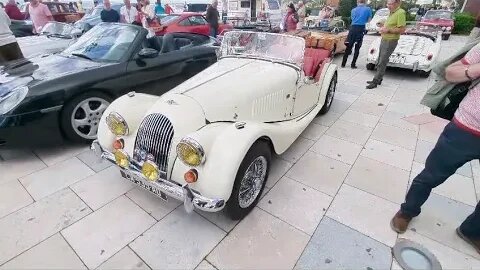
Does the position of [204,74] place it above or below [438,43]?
above

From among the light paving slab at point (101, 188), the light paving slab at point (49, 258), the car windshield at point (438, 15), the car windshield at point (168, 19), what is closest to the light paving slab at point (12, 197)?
the light paving slab at point (101, 188)

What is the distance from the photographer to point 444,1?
3100cm

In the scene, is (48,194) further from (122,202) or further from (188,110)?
(188,110)

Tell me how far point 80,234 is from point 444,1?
41.8 metres

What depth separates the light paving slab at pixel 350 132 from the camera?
4.00 meters

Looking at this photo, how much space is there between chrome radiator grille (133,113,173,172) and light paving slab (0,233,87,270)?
0.91 metres

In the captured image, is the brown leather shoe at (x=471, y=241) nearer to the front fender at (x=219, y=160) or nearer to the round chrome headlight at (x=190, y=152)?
the front fender at (x=219, y=160)

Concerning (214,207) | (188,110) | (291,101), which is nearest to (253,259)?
(214,207)

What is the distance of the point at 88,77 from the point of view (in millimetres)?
3463

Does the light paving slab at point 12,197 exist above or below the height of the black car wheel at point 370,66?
above

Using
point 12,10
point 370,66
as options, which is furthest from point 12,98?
point 12,10

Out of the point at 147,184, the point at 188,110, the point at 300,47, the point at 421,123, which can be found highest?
the point at 300,47

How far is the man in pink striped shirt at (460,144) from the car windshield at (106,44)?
3948mm

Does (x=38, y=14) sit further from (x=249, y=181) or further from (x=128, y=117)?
(x=249, y=181)
